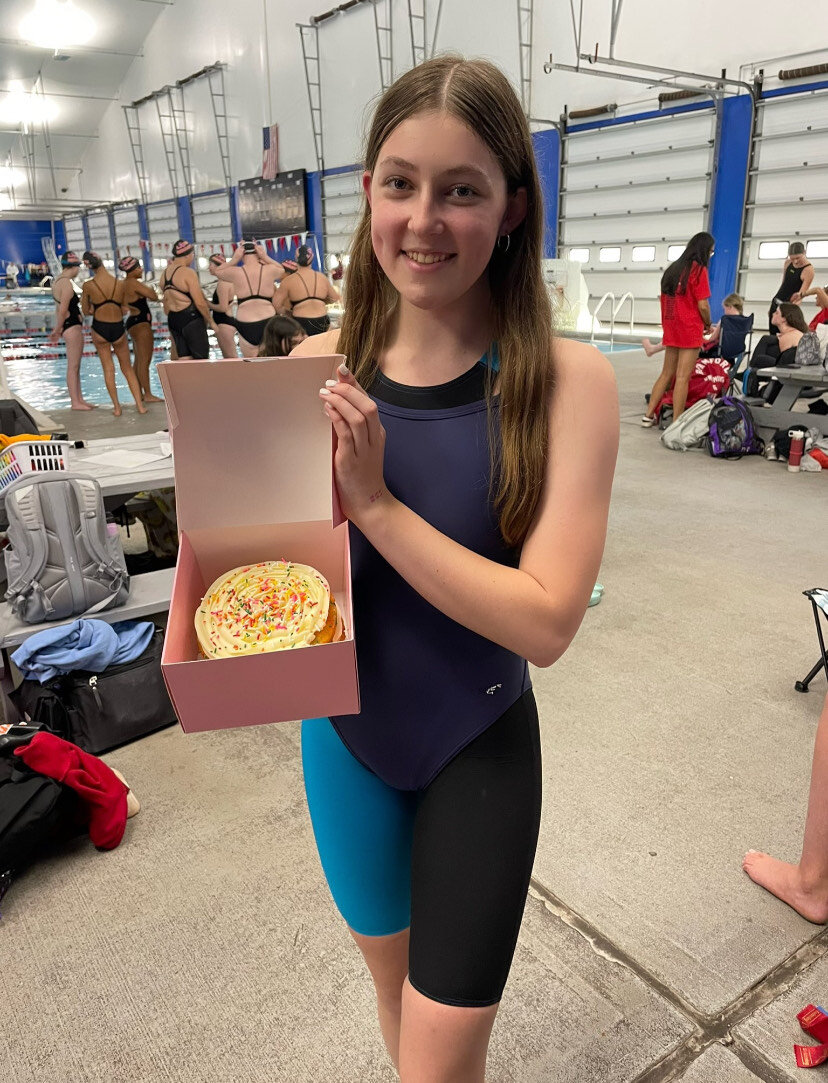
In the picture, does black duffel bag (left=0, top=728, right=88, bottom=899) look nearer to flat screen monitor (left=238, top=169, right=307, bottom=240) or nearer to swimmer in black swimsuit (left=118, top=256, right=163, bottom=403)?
swimmer in black swimsuit (left=118, top=256, right=163, bottom=403)

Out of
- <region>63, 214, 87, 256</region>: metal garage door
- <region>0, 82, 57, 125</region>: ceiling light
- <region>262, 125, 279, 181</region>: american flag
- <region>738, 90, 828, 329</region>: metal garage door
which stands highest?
<region>0, 82, 57, 125</region>: ceiling light

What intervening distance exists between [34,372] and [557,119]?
10741 mm

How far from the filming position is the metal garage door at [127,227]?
28906mm

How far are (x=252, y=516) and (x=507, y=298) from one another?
0.46 m

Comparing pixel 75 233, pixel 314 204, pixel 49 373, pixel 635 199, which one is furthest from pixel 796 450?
pixel 75 233

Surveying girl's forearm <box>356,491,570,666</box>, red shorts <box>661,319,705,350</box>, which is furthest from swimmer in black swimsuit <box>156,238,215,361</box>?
girl's forearm <box>356,491,570,666</box>

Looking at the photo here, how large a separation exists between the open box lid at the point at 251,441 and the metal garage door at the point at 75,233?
3760cm

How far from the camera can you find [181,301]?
8.88m

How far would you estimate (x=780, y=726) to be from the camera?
2797 mm

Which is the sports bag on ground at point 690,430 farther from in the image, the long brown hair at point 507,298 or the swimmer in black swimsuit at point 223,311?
the long brown hair at point 507,298

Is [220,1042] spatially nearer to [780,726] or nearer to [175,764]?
[175,764]

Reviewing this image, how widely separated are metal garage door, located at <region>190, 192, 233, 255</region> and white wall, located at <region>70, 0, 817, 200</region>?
489mm

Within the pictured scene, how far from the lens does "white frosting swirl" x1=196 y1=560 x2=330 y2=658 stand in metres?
0.94

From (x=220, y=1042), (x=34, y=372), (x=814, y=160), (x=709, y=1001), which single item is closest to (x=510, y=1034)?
(x=709, y=1001)
